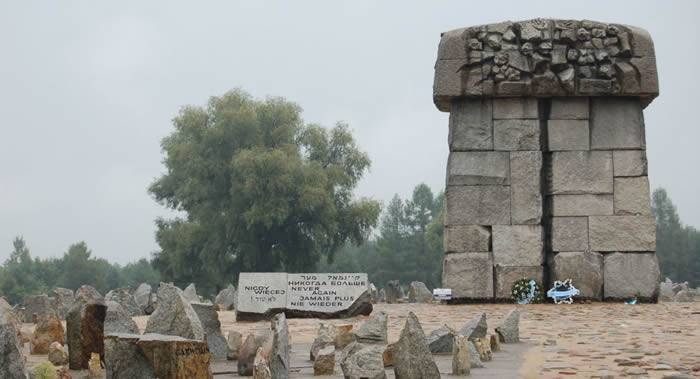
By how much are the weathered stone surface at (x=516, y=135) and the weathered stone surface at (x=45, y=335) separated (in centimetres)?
951

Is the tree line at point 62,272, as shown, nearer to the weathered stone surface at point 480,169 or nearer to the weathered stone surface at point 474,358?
the weathered stone surface at point 480,169

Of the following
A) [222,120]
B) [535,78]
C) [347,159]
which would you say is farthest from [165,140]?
[535,78]

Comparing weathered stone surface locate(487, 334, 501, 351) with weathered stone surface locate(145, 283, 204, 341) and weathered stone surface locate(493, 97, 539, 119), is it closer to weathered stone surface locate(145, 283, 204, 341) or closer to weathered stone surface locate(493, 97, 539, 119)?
weathered stone surface locate(145, 283, 204, 341)

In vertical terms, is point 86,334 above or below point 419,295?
below

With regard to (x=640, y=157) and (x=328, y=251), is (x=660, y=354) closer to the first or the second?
(x=640, y=157)

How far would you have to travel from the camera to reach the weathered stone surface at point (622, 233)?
603 inches

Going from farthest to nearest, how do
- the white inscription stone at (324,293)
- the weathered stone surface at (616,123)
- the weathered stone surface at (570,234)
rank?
the weathered stone surface at (616,123), the weathered stone surface at (570,234), the white inscription stone at (324,293)

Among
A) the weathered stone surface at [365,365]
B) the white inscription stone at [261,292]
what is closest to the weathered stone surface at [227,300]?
the white inscription stone at [261,292]

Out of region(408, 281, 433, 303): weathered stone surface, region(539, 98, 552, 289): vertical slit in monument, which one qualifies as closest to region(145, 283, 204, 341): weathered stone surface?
region(539, 98, 552, 289): vertical slit in monument

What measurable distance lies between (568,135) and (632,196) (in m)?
1.48

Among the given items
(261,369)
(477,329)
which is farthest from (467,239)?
(261,369)

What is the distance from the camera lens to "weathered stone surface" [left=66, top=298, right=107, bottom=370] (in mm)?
6422

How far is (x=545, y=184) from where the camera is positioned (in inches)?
624

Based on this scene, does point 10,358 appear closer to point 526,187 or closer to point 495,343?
point 495,343
